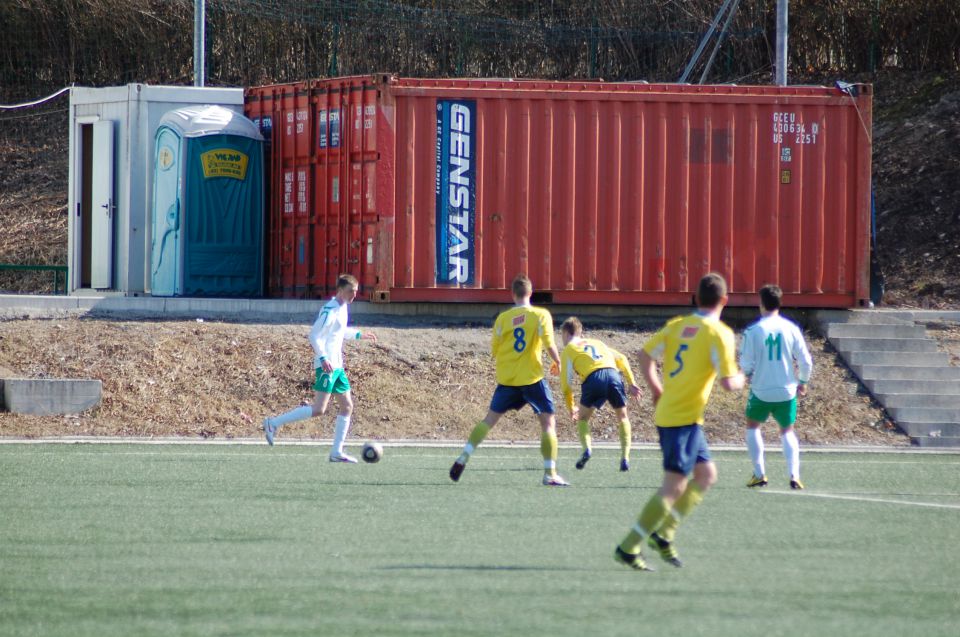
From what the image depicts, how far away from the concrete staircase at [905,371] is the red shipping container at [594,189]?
1.76 ft

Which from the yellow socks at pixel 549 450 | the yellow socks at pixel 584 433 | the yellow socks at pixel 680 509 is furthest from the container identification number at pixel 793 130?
the yellow socks at pixel 680 509

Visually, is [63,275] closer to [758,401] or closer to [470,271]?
[470,271]

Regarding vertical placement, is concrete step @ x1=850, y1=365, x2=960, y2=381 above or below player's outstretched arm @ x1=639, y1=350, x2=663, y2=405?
below

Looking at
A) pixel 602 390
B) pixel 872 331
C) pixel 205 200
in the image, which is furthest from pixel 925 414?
pixel 205 200

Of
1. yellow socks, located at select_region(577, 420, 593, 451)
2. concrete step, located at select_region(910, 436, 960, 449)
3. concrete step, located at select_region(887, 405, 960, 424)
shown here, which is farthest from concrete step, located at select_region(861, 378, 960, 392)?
yellow socks, located at select_region(577, 420, 593, 451)

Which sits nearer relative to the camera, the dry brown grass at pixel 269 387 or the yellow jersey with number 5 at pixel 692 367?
the yellow jersey with number 5 at pixel 692 367

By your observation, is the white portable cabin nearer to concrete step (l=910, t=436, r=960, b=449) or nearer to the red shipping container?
the red shipping container

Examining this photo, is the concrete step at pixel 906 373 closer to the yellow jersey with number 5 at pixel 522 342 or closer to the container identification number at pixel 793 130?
the container identification number at pixel 793 130

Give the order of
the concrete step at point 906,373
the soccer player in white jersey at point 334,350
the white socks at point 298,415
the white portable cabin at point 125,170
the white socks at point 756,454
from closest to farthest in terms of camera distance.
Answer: the white socks at point 756,454, the soccer player in white jersey at point 334,350, the white socks at point 298,415, the concrete step at point 906,373, the white portable cabin at point 125,170

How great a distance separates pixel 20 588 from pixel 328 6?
94.3ft

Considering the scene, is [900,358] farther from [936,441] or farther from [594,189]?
[594,189]

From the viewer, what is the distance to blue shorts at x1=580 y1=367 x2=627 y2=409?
1305 cm

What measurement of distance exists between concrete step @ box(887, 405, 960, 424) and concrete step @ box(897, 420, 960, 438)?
0.40ft

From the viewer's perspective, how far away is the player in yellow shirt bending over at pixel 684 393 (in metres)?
7.46
